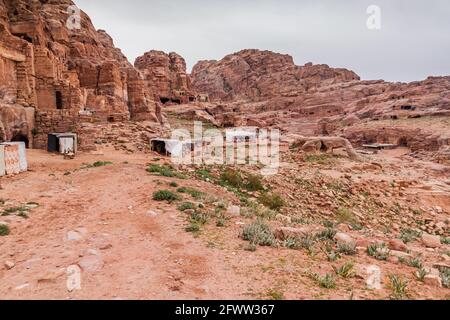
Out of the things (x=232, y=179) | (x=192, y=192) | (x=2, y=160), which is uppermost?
(x=2, y=160)

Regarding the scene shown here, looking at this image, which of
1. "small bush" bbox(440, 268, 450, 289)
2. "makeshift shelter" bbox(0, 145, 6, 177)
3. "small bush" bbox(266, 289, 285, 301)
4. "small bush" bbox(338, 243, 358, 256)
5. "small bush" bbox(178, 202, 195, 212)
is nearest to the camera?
"small bush" bbox(266, 289, 285, 301)

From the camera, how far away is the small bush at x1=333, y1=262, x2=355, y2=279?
14.2 feet

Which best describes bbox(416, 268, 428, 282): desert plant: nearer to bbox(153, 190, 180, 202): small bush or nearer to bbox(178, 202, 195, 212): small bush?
bbox(178, 202, 195, 212): small bush

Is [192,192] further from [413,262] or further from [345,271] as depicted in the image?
[413,262]

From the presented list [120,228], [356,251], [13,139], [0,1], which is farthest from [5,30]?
[356,251]

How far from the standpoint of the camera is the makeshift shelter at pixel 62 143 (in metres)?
15.9

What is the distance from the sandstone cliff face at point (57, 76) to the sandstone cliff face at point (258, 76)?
64.0 metres

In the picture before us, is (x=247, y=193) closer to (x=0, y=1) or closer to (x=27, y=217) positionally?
(x=27, y=217)

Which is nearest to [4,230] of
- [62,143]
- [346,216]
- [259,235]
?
[259,235]

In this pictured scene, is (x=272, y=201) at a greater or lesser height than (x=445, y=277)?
lesser

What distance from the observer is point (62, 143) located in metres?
15.9

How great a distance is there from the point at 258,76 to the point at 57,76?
3650 inches

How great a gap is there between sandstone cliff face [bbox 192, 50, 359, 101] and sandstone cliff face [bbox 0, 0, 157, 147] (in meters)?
64.0

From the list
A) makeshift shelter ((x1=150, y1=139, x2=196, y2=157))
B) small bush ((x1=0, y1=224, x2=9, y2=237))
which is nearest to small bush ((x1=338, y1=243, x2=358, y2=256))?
small bush ((x1=0, y1=224, x2=9, y2=237))
